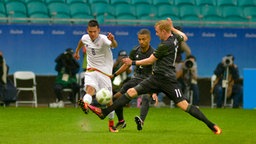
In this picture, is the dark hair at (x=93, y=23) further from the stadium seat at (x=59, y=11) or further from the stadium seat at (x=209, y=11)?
the stadium seat at (x=209, y=11)

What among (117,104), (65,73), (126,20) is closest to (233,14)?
(126,20)

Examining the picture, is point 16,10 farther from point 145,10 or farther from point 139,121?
point 139,121

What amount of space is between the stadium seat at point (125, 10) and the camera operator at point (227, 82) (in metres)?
4.15

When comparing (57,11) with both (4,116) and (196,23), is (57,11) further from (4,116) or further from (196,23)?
(4,116)

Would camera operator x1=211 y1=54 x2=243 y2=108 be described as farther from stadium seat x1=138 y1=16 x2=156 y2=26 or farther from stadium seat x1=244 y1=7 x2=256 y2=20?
stadium seat x1=138 y1=16 x2=156 y2=26

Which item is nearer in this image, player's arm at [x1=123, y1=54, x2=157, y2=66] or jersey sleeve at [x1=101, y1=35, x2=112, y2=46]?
player's arm at [x1=123, y1=54, x2=157, y2=66]

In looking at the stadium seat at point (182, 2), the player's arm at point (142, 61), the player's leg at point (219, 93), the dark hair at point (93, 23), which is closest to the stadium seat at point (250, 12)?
the stadium seat at point (182, 2)

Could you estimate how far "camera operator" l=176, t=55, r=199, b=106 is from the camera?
3023cm

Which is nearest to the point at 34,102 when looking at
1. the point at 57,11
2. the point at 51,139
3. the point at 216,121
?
the point at 57,11

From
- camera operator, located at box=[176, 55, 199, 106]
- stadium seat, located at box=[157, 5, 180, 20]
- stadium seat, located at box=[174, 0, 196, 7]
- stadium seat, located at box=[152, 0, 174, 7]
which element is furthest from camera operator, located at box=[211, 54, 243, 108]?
stadium seat, located at box=[152, 0, 174, 7]

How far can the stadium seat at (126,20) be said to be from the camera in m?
30.8

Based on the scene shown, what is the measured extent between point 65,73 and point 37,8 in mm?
2891

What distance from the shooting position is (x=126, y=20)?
30.8m

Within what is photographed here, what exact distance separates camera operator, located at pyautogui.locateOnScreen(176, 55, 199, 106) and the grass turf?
4614 millimetres
